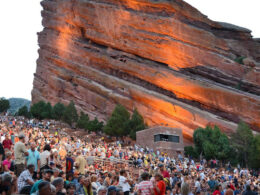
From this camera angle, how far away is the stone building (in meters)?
50.3

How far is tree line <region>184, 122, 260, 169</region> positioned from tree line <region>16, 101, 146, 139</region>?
34.1ft

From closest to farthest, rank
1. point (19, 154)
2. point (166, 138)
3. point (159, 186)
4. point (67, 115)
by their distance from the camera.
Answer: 1. point (159, 186)
2. point (19, 154)
3. point (166, 138)
4. point (67, 115)

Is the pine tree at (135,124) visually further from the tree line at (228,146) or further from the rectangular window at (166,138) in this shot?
the rectangular window at (166,138)

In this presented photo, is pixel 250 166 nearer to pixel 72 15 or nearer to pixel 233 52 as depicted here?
pixel 233 52

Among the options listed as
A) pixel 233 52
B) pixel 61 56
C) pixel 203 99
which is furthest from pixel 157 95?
pixel 61 56

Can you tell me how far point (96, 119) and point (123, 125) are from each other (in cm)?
778

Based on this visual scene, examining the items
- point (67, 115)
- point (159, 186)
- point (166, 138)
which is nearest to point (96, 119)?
point (67, 115)

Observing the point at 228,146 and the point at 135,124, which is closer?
the point at 228,146

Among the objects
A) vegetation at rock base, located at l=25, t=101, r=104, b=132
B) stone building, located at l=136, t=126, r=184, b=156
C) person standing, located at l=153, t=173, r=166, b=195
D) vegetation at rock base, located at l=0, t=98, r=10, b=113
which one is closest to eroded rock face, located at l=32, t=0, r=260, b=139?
vegetation at rock base, located at l=25, t=101, r=104, b=132

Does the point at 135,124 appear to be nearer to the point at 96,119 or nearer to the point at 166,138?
the point at 96,119

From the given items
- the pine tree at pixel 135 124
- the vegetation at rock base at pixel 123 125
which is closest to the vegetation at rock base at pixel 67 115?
the vegetation at rock base at pixel 123 125

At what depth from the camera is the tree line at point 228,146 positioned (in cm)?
5328

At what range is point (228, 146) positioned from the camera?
2125 inches

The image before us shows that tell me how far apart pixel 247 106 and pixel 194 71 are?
1350 centimetres
